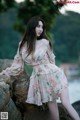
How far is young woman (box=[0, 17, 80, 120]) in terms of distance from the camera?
4.36 m

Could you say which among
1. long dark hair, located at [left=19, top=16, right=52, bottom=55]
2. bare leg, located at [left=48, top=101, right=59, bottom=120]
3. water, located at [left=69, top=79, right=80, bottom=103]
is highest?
water, located at [left=69, top=79, right=80, bottom=103]

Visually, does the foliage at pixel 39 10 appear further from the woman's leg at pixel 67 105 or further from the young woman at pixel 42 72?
the woman's leg at pixel 67 105

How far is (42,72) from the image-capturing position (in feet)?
14.4

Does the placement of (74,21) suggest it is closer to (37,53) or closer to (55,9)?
(55,9)

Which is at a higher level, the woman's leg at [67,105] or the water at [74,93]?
the water at [74,93]

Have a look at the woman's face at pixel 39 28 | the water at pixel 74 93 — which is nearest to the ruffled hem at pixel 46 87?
the woman's face at pixel 39 28

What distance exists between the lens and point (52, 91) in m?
4.38

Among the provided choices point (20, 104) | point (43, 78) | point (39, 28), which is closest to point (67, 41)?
point (20, 104)

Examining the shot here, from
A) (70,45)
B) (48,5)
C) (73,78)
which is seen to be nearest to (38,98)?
(48,5)

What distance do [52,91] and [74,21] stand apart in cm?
4946

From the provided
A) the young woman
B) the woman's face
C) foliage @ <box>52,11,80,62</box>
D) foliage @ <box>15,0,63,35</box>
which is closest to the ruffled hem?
the young woman

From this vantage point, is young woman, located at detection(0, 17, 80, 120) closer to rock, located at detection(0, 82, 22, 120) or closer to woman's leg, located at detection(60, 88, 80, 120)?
woman's leg, located at detection(60, 88, 80, 120)

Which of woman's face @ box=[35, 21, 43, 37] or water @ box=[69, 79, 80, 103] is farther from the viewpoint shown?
water @ box=[69, 79, 80, 103]

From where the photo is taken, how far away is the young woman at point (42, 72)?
4.36 metres
